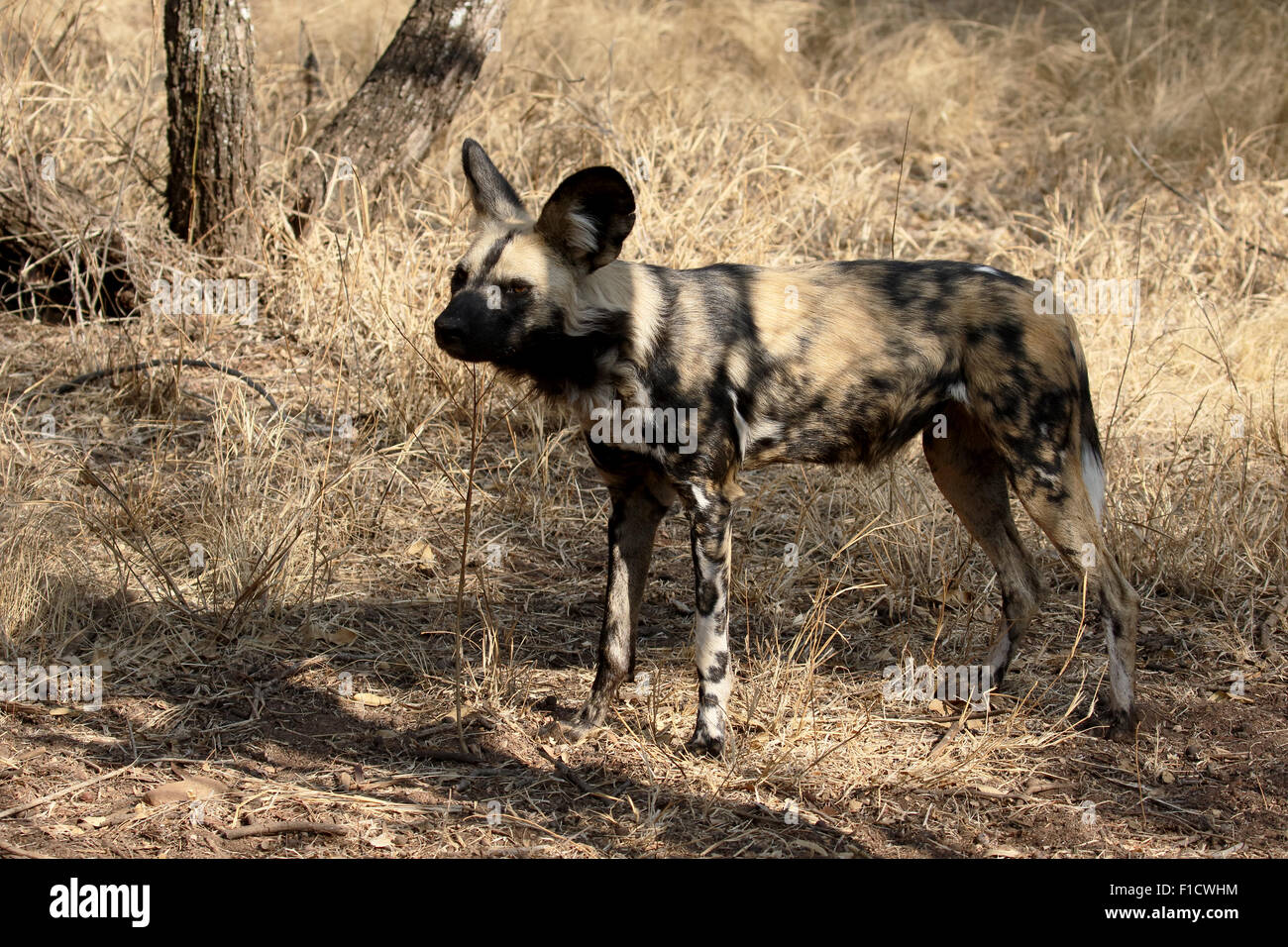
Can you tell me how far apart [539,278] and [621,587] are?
92 cm

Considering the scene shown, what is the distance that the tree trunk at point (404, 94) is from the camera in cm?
559

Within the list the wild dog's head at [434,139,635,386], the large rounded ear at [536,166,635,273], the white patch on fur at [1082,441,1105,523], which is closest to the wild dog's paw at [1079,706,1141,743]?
the white patch on fur at [1082,441,1105,523]

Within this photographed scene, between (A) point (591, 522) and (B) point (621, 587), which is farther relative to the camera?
(A) point (591, 522)

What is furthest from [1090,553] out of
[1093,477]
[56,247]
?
[56,247]

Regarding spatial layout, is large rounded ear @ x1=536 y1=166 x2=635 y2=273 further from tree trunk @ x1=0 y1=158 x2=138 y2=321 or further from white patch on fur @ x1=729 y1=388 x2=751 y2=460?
tree trunk @ x1=0 y1=158 x2=138 y2=321

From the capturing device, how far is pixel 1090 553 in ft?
10.8

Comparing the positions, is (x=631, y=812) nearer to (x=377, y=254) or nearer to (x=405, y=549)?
(x=405, y=549)

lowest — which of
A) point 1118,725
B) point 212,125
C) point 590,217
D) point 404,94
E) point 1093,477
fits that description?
point 1118,725

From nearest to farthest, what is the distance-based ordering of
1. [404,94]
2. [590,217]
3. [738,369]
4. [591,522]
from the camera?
1. [590,217]
2. [738,369]
3. [591,522]
4. [404,94]

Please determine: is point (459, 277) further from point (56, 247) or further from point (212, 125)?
point (56, 247)

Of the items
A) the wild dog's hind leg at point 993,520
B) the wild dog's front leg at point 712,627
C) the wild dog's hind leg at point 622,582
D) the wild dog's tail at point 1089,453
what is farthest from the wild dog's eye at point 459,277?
the wild dog's tail at point 1089,453

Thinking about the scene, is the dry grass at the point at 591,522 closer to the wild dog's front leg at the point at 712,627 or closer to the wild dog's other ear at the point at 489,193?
the wild dog's front leg at the point at 712,627

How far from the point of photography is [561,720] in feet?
11.2

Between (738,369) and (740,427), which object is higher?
(738,369)
